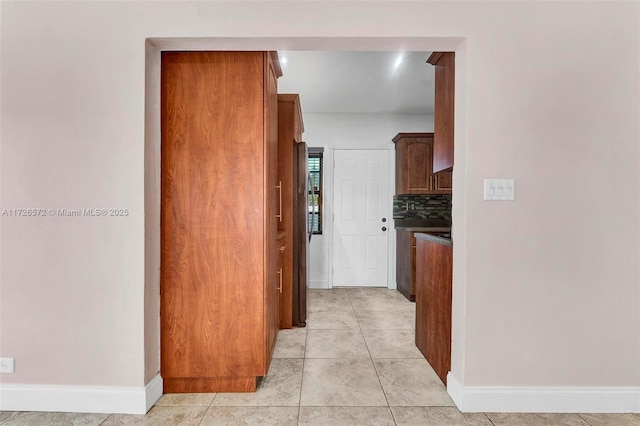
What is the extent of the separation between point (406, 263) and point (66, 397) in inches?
139

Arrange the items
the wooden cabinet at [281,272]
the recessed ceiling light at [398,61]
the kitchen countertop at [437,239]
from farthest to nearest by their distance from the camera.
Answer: the recessed ceiling light at [398,61], the wooden cabinet at [281,272], the kitchen countertop at [437,239]

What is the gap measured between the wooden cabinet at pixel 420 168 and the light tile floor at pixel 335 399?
7.06 feet

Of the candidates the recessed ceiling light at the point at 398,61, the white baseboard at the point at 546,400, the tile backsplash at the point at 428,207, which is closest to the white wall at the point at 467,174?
the white baseboard at the point at 546,400

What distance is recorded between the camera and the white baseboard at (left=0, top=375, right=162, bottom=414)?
1784mm

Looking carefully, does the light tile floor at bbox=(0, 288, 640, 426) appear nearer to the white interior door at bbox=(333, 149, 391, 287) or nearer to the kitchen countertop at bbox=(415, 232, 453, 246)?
the kitchen countertop at bbox=(415, 232, 453, 246)

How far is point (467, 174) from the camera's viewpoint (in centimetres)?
179

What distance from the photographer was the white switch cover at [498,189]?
5.84ft

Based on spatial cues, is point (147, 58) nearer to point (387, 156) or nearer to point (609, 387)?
point (609, 387)

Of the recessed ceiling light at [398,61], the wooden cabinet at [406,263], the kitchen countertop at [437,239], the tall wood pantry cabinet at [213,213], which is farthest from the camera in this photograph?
the wooden cabinet at [406,263]

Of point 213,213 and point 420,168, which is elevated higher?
point 420,168

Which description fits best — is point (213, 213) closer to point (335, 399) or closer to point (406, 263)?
point (335, 399)

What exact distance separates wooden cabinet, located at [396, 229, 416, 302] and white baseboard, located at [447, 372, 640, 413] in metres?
2.31

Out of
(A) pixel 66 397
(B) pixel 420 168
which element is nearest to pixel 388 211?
(B) pixel 420 168

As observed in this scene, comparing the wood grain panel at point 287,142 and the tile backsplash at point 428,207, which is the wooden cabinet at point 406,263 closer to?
the tile backsplash at point 428,207
